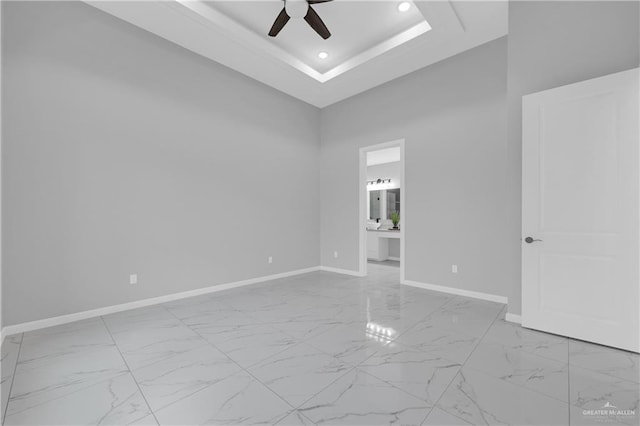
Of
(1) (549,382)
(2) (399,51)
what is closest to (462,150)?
(2) (399,51)

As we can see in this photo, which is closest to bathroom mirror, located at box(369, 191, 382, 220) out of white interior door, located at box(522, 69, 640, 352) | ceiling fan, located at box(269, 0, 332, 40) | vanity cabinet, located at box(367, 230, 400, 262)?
vanity cabinet, located at box(367, 230, 400, 262)

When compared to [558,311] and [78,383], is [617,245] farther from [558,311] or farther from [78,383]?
[78,383]

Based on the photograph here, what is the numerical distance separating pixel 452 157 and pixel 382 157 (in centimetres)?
360

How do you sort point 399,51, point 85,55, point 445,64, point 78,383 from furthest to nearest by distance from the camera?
point 445,64 < point 399,51 < point 85,55 < point 78,383

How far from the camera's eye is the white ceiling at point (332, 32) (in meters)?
3.07

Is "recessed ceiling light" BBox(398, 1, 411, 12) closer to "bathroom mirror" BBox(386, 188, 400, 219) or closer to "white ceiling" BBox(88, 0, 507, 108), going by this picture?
"white ceiling" BBox(88, 0, 507, 108)

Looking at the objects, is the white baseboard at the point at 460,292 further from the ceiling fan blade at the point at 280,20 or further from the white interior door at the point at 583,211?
the ceiling fan blade at the point at 280,20

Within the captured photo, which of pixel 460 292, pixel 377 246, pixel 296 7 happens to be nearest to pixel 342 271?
pixel 377 246

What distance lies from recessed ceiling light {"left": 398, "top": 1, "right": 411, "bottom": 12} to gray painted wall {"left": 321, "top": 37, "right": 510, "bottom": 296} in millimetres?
1165

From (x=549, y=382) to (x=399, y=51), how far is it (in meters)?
3.88

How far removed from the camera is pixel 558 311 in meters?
2.54

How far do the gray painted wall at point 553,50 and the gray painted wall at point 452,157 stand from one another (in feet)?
2.23

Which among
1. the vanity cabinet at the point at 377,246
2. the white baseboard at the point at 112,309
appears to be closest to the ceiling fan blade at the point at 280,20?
the white baseboard at the point at 112,309

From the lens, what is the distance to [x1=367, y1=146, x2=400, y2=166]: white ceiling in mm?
6905
